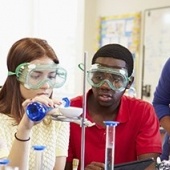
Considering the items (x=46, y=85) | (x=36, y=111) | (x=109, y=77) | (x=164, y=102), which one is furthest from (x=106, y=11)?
(x=36, y=111)

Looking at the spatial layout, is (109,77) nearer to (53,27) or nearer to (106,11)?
(106,11)

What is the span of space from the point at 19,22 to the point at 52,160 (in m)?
3.84

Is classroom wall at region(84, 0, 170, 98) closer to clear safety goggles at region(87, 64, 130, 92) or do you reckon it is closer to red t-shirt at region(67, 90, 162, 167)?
red t-shirt at region(67, 90, 162, 167)

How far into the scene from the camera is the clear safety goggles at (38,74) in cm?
129

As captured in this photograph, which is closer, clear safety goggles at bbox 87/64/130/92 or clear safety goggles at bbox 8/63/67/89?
clear safety goggles at bbox 8/63/67/89

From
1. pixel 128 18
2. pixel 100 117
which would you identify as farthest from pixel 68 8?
pixel 100 117

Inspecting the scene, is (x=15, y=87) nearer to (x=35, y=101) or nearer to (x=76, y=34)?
(x=35, y=101)

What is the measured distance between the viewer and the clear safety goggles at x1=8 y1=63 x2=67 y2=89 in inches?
50.6

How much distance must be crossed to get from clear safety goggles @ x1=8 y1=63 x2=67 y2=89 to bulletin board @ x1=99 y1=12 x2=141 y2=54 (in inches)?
117

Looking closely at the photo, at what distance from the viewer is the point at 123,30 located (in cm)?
435

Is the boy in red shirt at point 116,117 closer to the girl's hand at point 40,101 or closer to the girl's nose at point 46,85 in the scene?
the girl's nose at point 46,85

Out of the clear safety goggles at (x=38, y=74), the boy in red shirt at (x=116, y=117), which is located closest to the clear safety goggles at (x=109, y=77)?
the boy in red shirt at (x=116, y=117)

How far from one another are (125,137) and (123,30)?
289 cm

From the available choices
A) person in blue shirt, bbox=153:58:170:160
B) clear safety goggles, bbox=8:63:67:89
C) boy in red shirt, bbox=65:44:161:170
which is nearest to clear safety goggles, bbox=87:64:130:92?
boy in red shirt, bbox=65:44:161:170
